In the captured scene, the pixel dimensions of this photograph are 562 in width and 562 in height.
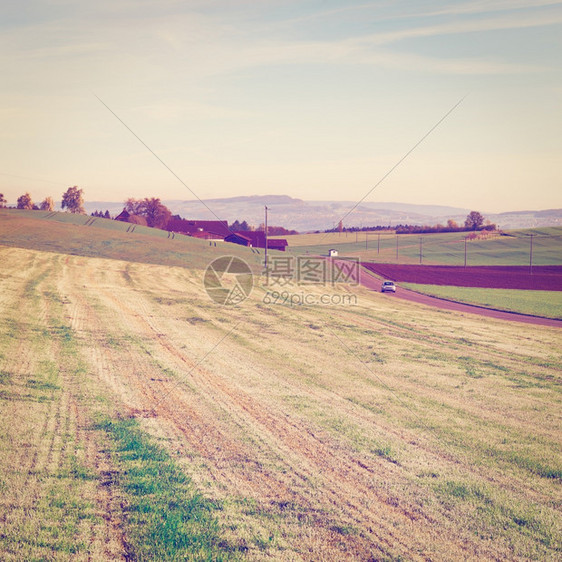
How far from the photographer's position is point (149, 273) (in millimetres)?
42125

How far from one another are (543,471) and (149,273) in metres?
37.3

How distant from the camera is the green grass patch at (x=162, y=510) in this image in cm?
681

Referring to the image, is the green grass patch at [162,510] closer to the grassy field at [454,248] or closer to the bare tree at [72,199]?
the grassy field at [454,248]

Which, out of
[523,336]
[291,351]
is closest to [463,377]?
[291,351]

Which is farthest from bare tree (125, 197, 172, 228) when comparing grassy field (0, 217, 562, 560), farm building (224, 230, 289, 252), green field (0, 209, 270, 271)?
grassy field (0, 217, 562, 560)

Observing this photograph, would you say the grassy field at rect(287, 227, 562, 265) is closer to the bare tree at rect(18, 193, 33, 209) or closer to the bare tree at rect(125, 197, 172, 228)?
the bare tree at rect(125, 197, 172, 228)

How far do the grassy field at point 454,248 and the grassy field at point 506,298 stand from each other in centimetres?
5174

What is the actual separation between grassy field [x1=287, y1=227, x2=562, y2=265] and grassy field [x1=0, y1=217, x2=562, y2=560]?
93.8m

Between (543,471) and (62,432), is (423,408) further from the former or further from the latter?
(62,432)

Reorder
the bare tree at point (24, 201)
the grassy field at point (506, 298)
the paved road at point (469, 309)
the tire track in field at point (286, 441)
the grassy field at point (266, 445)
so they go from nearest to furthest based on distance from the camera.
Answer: the grassy field at point (266, 445) < the tire track in field at point (286, 441) < the paved road at point (469, 309) < the grassy field at point (506, 298) < the bare tree at point (24, 201)

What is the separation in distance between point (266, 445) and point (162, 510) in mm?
3073

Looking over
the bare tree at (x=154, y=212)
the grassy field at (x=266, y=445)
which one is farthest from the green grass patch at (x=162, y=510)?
the bare tree at (x=154, y=212)

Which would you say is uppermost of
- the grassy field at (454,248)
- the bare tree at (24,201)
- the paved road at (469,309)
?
the bare tree at (24,201)

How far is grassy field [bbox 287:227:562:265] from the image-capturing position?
11050 centimetres
